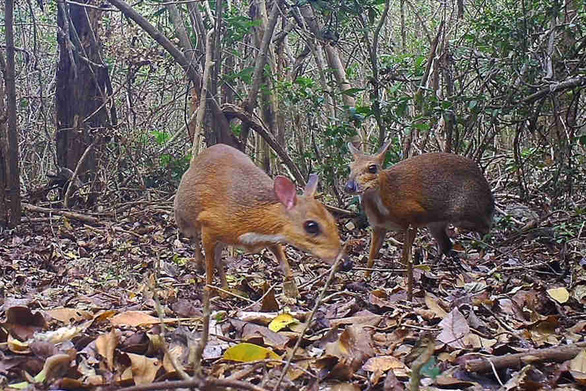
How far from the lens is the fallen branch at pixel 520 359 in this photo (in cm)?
275

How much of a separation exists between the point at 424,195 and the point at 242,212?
2391 mm

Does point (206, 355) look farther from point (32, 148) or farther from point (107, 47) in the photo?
point (32, 148)

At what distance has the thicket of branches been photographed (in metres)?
7.05

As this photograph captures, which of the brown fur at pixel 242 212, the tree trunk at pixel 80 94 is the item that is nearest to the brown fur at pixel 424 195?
the brown fur at pixel 242 212

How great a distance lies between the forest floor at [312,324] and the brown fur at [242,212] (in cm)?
31

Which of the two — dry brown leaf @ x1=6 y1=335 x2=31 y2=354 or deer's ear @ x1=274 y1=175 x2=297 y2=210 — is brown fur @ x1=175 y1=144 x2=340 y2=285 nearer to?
deer's ear @ x1=274 y1=175 x2=297 y2=210

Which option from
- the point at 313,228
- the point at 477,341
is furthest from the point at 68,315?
the point at 477,341

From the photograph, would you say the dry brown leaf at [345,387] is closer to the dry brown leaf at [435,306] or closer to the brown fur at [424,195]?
the dry brown leaf at [435,306]

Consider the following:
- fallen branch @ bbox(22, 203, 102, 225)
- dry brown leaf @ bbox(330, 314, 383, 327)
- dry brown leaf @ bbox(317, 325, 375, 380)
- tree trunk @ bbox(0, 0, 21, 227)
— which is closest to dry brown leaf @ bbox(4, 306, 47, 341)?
dry brown leaf @ bbox(317, 325, 375, 380)

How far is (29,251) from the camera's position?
7051 mm

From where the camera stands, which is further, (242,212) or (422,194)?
(422,194)

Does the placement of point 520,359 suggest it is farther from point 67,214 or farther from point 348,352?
point 67,214

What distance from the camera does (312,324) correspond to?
3424mm

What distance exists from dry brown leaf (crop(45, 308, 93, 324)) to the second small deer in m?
3.06
